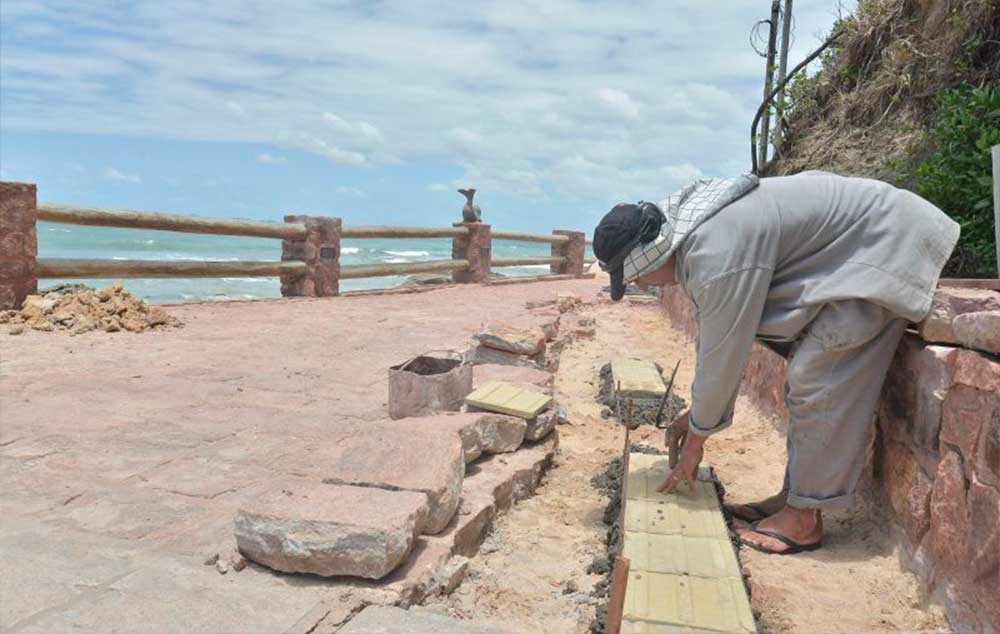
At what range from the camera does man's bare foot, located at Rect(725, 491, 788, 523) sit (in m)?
2.81

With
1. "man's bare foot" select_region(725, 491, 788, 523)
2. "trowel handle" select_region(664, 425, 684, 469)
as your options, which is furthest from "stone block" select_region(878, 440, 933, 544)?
"trowel handle" select_region(664, 425, 684, 469)

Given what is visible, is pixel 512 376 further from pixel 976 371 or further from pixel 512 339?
pixel 976 371

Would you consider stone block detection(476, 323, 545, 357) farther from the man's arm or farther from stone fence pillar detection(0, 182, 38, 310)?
stone fence pillar detection(0, 182, 38, 310)

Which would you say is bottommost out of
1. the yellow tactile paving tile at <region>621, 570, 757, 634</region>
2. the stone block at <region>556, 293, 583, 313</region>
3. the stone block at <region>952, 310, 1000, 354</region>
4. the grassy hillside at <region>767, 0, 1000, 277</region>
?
the yellow tactile paving tile at <region>621, 570, 757, 634</region>

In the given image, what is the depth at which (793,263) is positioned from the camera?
2.44 meters

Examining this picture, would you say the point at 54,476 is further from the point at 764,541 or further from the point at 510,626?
the point at 764,541

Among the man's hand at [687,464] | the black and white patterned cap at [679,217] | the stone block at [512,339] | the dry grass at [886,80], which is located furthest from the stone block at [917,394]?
the stone block at [512,339]

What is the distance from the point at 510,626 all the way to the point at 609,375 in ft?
10.7

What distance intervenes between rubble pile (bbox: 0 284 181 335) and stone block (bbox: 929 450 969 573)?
5.58m

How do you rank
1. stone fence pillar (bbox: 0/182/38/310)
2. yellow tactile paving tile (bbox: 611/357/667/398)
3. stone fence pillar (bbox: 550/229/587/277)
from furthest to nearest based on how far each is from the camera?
stone fence pillar (bbox: 550/229/587/277) → stone fence pillar (bbox: 0/182/38/310) → yellow tactile paving tile (bbox: 611/357/667/398)

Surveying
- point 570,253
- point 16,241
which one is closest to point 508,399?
point 16,241

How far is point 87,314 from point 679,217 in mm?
5289

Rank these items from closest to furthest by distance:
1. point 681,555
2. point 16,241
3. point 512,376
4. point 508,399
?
1. point 681,555
2. point 508,399
3. point 512,376
4. point 16,241

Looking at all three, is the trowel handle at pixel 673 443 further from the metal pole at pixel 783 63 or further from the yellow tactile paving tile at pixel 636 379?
the metal pole at pixel 783 63
